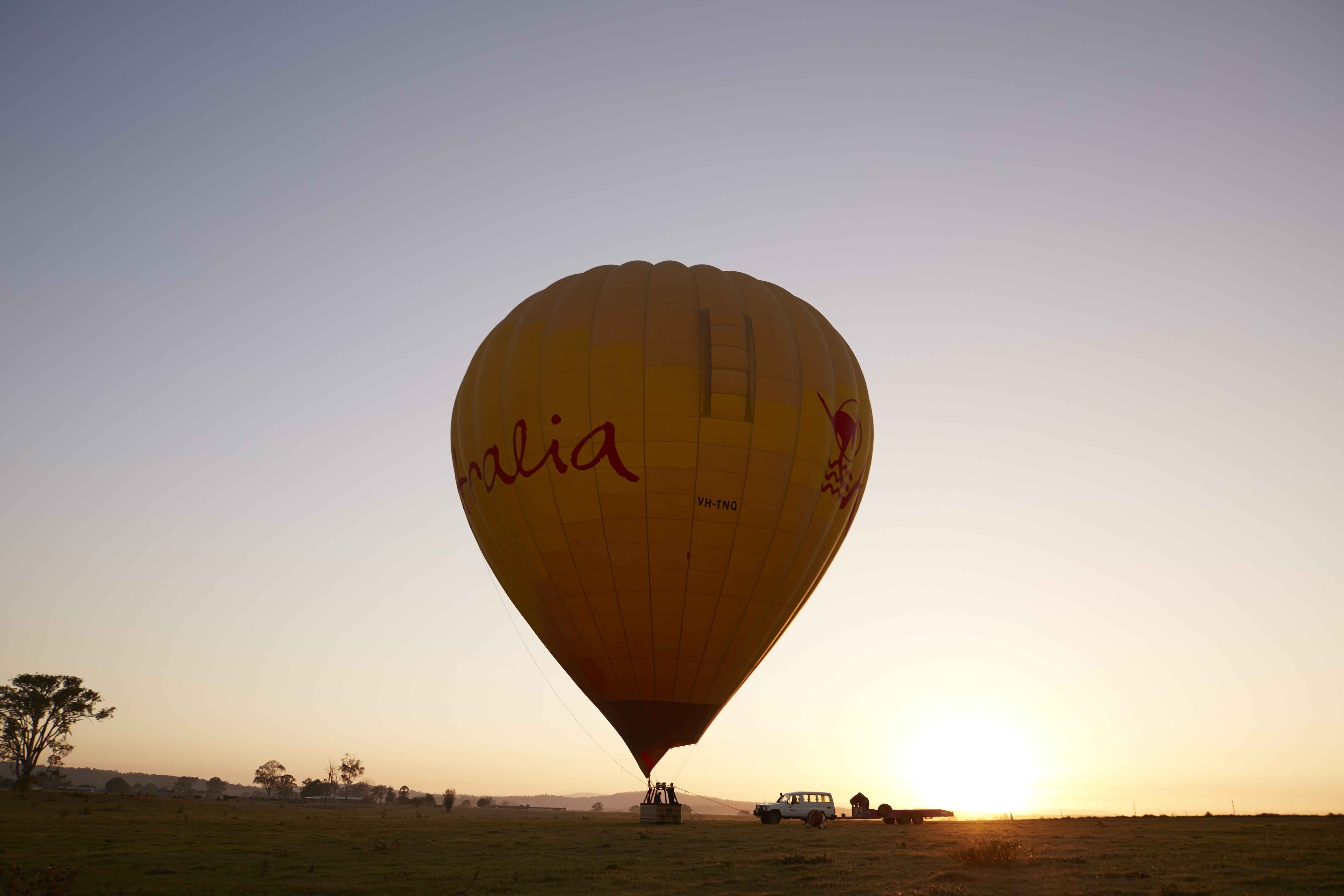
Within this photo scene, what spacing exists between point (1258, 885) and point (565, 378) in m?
22.0

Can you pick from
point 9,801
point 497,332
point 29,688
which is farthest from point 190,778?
point 497,332

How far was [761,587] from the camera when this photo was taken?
98.4ft

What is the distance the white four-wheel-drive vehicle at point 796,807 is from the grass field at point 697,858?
22.1 inches

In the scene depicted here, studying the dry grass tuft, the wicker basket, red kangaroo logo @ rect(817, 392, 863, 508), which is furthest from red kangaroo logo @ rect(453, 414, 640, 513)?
the dry grass tuft

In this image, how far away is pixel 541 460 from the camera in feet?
96.8

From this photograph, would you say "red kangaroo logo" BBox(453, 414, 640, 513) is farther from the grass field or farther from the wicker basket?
the wicker basket

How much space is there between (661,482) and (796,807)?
55.0 ft

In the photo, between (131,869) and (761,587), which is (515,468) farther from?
(131,869)

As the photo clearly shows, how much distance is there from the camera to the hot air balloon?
94.4 feet

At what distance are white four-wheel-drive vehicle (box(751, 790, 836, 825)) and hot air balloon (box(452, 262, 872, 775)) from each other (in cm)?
808

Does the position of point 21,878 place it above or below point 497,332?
below

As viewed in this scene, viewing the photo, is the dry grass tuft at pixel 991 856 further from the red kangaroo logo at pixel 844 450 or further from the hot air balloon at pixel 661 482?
the red kangaroo logo at pixel 844 450

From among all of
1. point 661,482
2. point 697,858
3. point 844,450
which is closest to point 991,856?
point 697,858

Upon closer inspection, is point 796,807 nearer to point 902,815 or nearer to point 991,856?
point 902,815
